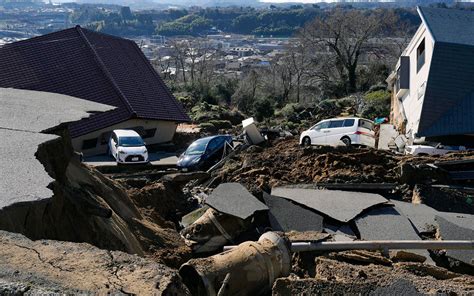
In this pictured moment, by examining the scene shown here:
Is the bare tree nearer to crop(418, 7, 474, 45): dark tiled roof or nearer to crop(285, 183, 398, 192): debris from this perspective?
crop(418, 7, 474, 45): dark tiled roof

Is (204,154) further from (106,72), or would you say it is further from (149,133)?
(106,72)

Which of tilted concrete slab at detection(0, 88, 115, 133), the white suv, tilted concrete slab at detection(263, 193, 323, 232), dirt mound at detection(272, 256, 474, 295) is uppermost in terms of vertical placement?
tilted concrete slab at detection(0, 88, 115, 133)

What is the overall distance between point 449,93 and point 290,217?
Result: 16.0 m

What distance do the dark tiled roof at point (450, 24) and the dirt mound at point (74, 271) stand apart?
76.8 ft

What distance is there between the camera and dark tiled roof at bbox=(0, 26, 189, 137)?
28.7m

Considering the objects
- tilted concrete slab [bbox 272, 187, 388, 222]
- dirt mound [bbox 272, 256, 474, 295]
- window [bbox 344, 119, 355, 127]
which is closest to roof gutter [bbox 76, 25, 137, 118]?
window [bbox 344, 119, 355, 127]

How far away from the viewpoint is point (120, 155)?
76.8ft

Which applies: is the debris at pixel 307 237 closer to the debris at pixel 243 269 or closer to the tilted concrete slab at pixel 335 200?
the tilted concrete slab at pixel 335 200

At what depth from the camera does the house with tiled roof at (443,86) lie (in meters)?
23.4

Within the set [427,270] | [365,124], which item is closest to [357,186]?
[427,270]

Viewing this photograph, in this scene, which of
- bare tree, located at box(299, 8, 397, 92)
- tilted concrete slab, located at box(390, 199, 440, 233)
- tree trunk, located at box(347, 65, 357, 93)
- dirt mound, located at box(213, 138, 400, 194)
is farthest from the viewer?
tree trunk, located at box(347, 65, 357, 93)

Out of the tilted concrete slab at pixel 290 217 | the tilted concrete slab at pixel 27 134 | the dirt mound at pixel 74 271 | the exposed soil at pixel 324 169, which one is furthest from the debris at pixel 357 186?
the dirt mound at pixel 74 271

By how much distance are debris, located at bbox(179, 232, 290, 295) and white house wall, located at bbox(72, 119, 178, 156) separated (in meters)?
21.5

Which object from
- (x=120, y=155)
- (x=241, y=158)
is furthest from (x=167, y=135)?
(x=241, y=158)
